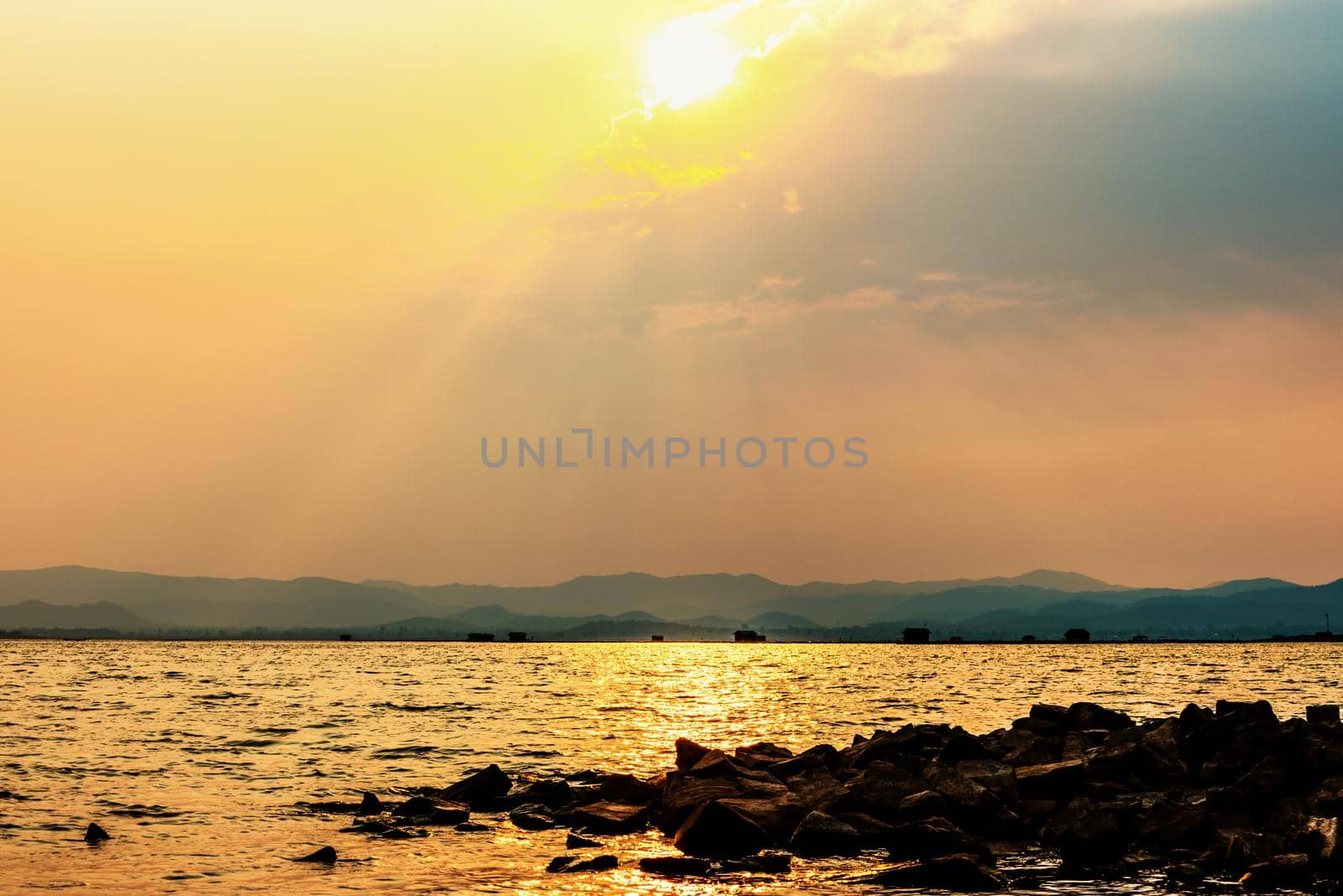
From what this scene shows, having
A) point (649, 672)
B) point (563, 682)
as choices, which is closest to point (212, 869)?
point (563, 682)

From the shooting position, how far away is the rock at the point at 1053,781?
2977 cm

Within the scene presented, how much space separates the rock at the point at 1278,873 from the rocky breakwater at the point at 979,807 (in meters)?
0.03

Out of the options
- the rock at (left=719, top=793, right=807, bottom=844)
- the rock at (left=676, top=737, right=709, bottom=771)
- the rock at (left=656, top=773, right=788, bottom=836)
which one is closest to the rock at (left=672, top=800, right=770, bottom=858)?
the rock at (left=719, top=793, right=807, bottom=844)

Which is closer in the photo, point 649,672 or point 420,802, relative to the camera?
point 420,802

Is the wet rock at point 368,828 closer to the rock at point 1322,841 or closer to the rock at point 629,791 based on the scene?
the rock at point 629,791

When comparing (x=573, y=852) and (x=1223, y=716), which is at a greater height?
(x=1223, y=716)

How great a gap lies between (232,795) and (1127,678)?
106 meters

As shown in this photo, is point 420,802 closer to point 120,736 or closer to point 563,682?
point 120,736

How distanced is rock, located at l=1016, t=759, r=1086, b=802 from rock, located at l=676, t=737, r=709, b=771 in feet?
29.9

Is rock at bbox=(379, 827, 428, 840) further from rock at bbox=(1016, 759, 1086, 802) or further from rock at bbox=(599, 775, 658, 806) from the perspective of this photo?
rock at bbox=(1016, 759, 1086, 802)

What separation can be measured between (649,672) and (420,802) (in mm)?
115839

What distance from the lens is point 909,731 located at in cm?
3681

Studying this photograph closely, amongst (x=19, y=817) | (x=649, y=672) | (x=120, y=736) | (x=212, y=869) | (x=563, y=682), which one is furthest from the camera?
(x=649, y=672)

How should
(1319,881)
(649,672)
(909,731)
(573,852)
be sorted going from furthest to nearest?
(649,672)
(909,731)
(573,852)
(1319,881)
